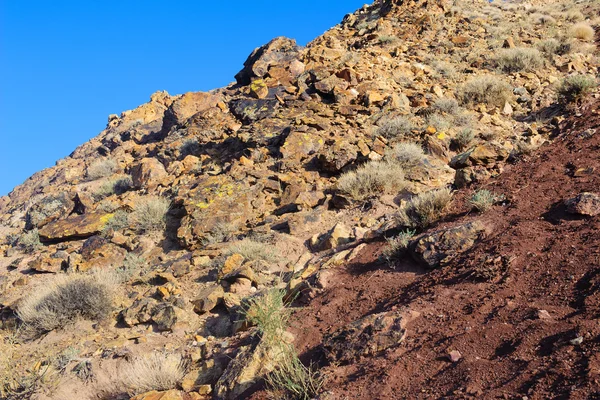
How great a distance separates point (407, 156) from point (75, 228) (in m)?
7.92

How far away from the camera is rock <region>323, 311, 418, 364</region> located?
3.34m

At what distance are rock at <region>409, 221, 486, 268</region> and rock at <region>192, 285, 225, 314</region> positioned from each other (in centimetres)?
281

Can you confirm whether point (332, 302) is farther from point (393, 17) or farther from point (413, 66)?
point (393, 17)

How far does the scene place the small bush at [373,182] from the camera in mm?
7316

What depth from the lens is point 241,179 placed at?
912 cm

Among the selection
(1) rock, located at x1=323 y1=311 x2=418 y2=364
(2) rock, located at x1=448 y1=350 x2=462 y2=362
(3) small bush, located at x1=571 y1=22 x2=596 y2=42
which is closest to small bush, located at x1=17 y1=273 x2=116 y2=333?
(1) rock, located at x1=323 y1=311 x2=418 y2=364

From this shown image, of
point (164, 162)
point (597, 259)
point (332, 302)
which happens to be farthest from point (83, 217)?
point (597, 259)

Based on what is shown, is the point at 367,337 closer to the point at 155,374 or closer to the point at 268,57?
the point at 155,374

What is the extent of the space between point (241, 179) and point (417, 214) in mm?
4658

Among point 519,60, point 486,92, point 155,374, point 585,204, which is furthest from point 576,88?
point 155,374

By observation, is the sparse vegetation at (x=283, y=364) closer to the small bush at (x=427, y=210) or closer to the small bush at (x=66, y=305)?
the small bush at (x=427, y=210)

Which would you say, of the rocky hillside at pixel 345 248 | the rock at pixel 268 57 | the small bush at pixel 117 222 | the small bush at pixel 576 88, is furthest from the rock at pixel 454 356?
the rock at pixel 268 57

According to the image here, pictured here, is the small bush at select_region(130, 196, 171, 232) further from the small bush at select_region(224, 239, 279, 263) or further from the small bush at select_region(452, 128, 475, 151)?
the small bush at select_region(452, 128, 475, 151)

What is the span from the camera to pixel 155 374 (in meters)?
4.16
